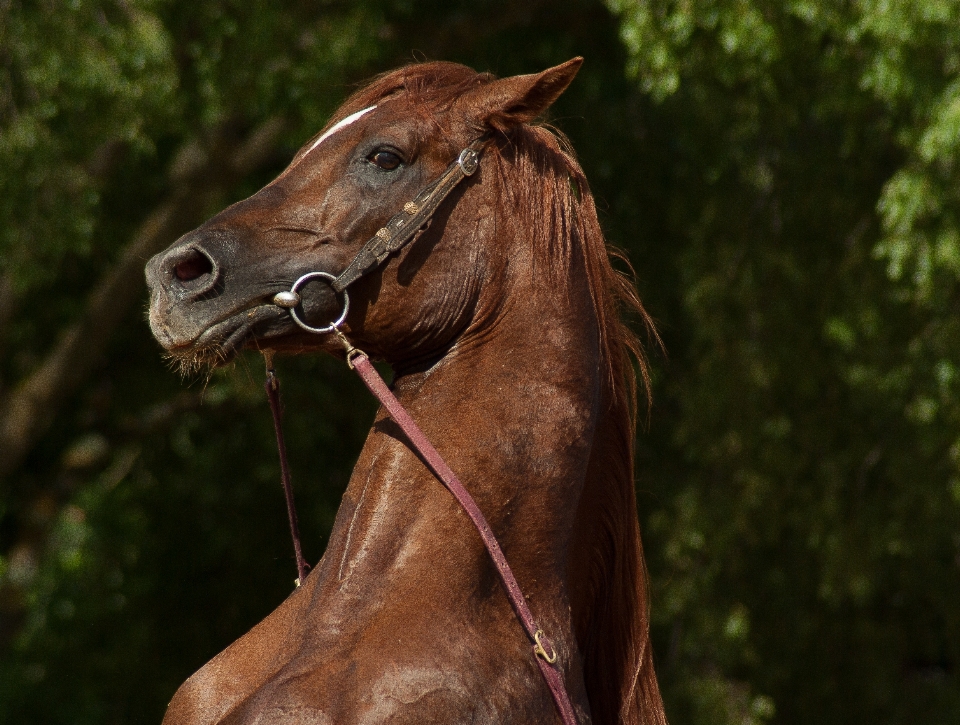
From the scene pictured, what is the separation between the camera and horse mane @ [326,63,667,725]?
104 inches

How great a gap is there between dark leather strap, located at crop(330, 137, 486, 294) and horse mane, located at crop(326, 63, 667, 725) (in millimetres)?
60

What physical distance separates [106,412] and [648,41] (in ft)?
17.1

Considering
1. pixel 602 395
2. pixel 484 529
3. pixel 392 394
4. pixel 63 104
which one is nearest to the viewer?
pixel 484 529

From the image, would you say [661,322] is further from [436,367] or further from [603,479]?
[436,367]

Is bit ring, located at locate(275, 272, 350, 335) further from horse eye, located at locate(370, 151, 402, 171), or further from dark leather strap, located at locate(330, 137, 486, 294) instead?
horse eye, located at locate(370, 151, 402, 171)

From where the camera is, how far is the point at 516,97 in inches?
102

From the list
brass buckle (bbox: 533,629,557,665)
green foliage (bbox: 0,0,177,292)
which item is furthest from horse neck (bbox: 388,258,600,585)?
green foliage (bbox: 0,0,177,292)

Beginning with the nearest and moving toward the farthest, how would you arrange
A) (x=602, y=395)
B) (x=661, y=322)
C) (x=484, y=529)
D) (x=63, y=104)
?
(x=484, y=529), (x=602, y=395), (x=63, y=104), (x=661, y=322)

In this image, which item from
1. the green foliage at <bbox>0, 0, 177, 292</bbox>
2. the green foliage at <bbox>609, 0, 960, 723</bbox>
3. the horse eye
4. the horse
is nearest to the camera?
the horse

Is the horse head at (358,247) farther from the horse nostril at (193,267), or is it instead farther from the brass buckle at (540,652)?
the brass buckle at (540,652)

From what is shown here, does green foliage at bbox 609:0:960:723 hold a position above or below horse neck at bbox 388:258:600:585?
below

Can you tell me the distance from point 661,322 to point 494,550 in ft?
12.8

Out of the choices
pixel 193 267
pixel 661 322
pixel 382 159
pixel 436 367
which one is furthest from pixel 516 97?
pixel 661 322

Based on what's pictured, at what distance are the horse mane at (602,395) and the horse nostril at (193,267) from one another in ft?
1.42
